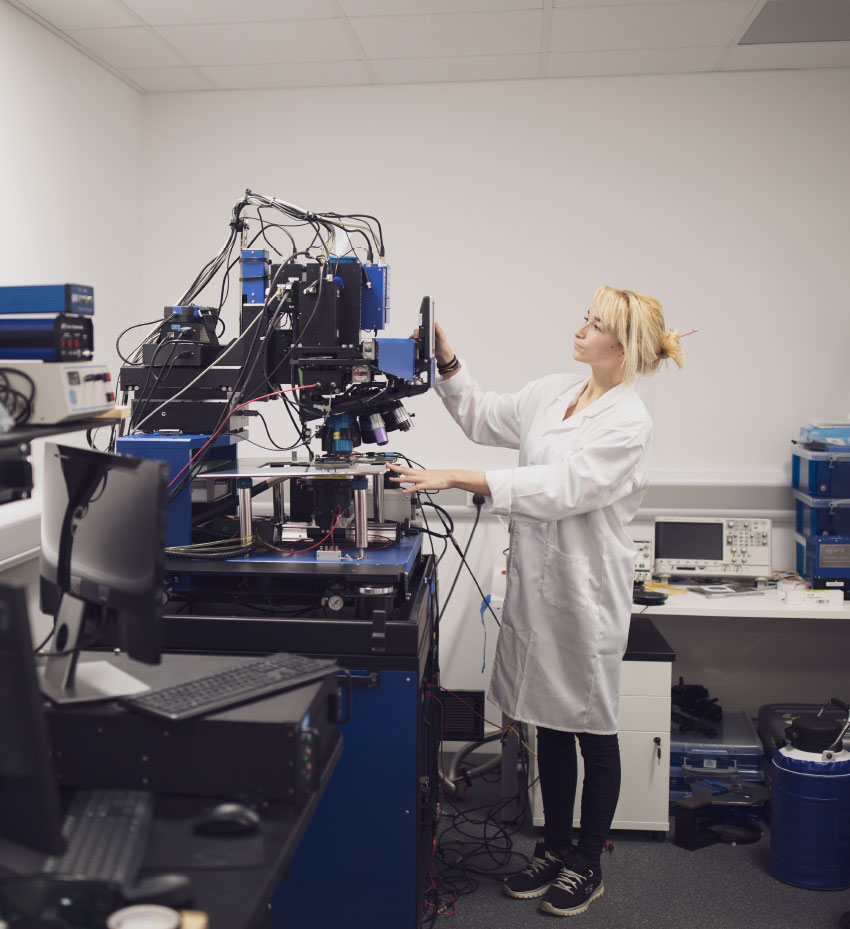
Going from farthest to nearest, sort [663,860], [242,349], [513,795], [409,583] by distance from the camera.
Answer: [513,795]
[663,860]
[409,583]
[242,349]

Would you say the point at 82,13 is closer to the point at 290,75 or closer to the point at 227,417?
the point at 290,75

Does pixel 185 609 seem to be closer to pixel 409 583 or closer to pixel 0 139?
pixel 409 583

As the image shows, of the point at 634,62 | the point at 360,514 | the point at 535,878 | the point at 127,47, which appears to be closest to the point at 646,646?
the point at 535,878

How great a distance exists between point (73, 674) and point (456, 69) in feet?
8.65

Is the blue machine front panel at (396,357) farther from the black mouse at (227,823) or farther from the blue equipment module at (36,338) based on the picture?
the black mouse at (227,823)

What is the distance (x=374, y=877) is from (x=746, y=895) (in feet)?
3.72

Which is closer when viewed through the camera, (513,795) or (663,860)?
(663,860)

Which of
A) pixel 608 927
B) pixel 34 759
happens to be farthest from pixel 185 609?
pixel 608 927

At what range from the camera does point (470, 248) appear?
11.0 ft

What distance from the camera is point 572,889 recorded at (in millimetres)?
2242

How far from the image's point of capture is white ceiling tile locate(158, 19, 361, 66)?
9.26 feet

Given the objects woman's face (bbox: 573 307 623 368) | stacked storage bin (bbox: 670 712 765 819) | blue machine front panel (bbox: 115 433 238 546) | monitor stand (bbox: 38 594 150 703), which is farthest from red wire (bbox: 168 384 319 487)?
stacked storage bin (bbox: 670 712 765 819)

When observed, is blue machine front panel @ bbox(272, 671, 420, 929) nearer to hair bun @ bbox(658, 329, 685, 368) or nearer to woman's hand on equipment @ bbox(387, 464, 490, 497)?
woman's hand on equipment @ bbox(387, 464, 490, 497)

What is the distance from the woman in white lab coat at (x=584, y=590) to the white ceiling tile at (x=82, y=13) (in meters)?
1.76
